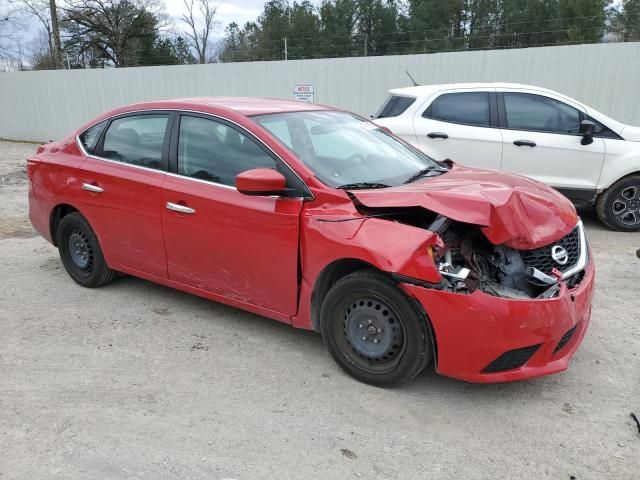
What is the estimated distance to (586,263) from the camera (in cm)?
344

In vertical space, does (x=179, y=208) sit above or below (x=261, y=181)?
below

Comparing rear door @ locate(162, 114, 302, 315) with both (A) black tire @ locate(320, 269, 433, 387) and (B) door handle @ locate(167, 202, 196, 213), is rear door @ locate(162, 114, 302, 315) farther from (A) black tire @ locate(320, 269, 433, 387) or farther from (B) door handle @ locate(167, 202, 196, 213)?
(A) black tire @ locate(320, 269, 433, 387)

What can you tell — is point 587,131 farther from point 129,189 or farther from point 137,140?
point 129,189

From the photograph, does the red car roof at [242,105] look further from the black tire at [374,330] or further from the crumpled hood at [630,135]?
the crumpled hood at [630,135]

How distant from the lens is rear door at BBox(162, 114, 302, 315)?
3523 millimetres

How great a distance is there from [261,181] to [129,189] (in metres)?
1.47

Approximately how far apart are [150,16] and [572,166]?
43.4 meters

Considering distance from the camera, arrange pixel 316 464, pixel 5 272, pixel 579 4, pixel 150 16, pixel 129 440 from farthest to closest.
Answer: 1. pixel 150 16
2. pixel 579 4
3. pixel 5 272
4. pixel 129 440
5. pixel 316 464

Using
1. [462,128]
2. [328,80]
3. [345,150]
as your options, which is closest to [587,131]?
[462,128]

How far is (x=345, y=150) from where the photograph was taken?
12.9 ft

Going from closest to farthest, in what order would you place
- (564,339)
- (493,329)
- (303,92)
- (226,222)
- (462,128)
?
(493,329) < (564,339) < (226,222) < (462,128) < (303,92)

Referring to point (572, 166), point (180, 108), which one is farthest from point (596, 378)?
point (572, 166)

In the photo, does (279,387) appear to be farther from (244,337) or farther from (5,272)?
(5,272)

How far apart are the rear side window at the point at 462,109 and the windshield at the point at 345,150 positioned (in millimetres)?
2938
